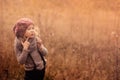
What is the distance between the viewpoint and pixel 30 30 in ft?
11.1

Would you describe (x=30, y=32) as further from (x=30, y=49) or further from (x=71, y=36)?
(x=71, y=36)

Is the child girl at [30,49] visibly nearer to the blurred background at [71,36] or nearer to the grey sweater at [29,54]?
the grey sweater at [29,54]

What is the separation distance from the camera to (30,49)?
3398mm

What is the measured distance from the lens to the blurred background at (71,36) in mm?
3779

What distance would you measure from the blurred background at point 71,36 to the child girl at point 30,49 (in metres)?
0.47

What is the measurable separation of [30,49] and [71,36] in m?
0.59

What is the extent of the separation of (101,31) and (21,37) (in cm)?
83

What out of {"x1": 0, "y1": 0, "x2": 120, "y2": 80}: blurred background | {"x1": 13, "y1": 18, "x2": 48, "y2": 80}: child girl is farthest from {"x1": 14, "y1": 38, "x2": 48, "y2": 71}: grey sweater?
{"x1": 0, "y1": 0, "x2": 120, "y2": 80}: blurred background

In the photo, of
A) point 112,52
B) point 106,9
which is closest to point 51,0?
point 106,9

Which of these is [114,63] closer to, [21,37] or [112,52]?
[112,52]

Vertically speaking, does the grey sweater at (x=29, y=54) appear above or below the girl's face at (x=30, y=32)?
below

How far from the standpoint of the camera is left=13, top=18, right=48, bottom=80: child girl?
3375 millimetres

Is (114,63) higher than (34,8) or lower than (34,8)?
lower

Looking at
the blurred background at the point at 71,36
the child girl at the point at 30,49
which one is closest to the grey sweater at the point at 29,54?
the child girl at the point at 30,49
